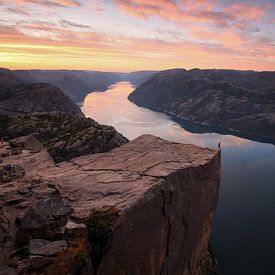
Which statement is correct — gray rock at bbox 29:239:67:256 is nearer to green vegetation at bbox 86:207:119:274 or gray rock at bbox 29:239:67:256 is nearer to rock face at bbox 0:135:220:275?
rock face at bbox 0:135:220:275

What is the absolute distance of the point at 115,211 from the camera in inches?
793

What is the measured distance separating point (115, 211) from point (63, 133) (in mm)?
41436

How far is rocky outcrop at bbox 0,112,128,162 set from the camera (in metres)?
47.8

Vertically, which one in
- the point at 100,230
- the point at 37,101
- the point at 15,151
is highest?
the point at 100,230

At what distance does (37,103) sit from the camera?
5443 inches

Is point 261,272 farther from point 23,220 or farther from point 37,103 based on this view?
point 37,103

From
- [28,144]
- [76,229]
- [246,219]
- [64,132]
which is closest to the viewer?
[76,229]

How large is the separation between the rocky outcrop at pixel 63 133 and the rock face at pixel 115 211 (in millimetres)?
11293

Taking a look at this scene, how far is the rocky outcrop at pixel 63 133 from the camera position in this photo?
47800 mm

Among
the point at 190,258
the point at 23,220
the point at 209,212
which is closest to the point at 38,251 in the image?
the point at 23,220

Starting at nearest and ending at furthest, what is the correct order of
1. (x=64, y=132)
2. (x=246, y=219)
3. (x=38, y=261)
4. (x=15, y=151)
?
(x=38, y=261)
(x=15, y=151)
(x=64, y=132)
(x=246, y=219)

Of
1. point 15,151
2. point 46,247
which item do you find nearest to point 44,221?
point 46,247

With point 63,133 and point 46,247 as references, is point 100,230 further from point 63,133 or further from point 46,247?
point 63,133

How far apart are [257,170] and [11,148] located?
356 ft
